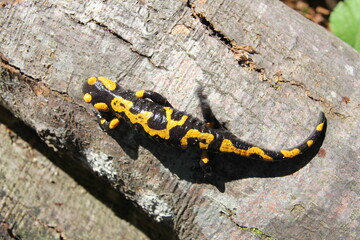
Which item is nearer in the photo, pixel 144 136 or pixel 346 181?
pixel 346 181

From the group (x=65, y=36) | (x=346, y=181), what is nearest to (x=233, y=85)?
(x=346, y=181)

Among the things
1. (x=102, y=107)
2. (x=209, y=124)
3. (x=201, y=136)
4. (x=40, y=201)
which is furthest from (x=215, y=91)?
(x=40, y=201)

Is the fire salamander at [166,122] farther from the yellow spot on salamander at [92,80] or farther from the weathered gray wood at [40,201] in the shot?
the weathered gray wood at [40,201]

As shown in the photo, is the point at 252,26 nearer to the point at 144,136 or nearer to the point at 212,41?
the point at 212,41

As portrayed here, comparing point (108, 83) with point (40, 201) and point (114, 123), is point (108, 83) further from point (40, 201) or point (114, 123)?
point (40, 201)

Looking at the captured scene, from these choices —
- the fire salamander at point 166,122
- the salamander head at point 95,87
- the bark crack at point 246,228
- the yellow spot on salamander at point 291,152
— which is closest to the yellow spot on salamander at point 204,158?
the fire salamander at point 166,122
